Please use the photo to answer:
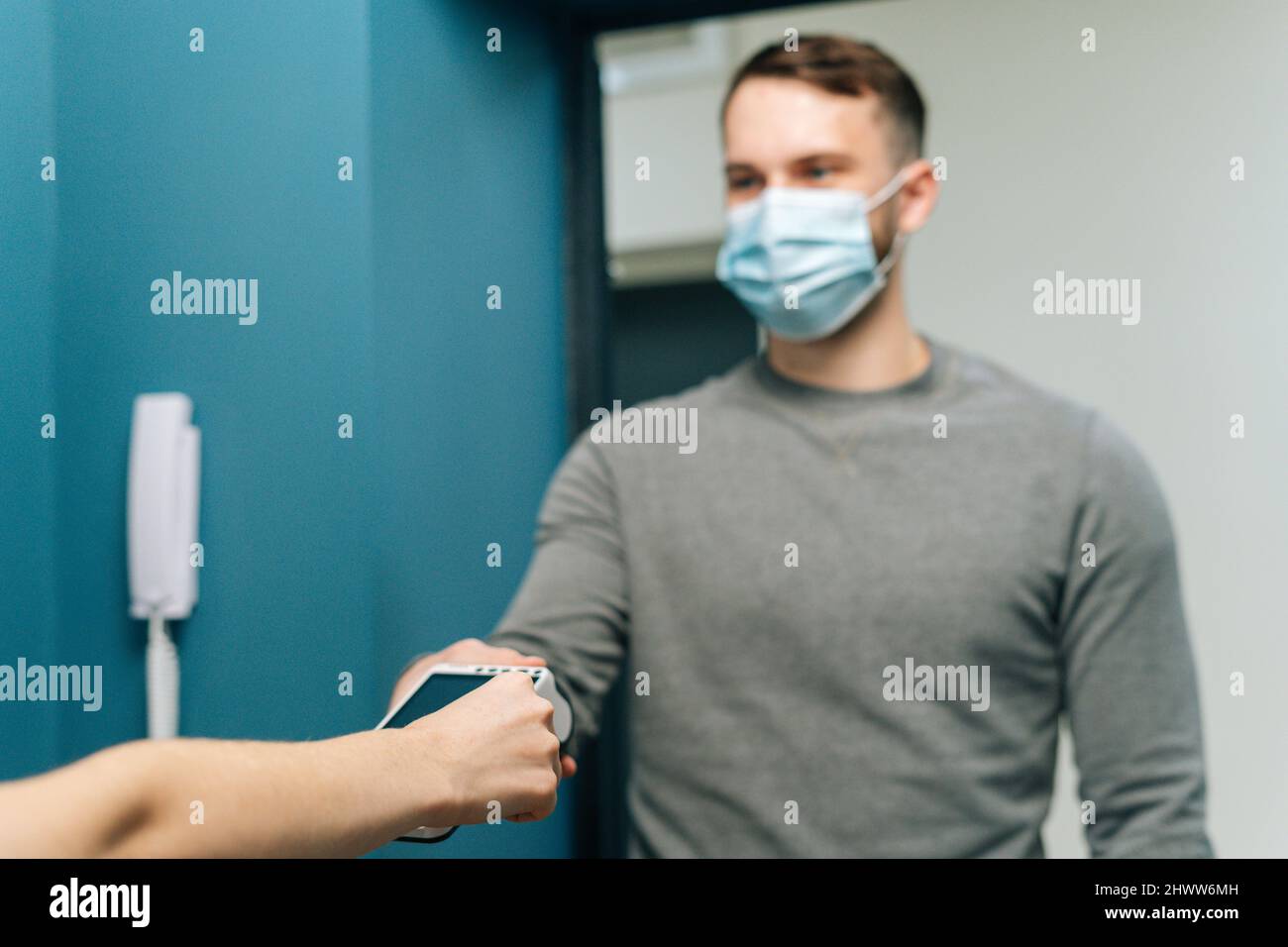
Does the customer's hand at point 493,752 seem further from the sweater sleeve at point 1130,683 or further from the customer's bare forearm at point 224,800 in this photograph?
the sweater sleeve at point 1130,683

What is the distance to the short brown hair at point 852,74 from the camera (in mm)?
1075

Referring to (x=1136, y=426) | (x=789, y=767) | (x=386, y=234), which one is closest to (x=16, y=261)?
(x=386, y=234)

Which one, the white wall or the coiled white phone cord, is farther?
the white wall

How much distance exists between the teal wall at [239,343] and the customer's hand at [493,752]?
29 cm

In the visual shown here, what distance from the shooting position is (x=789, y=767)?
1.02 meters

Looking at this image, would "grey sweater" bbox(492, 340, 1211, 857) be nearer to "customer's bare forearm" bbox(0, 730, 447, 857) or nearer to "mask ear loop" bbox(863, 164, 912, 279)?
"mask ear loop" bbox(863, 164, 912, 279)

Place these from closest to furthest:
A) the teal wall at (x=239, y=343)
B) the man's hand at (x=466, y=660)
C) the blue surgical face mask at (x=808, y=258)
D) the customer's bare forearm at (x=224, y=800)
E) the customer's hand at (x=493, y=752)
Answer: the customer's bare forearm at (x=224, y=800) < the customer's hand at (x=493, y=752) < the man's hand at (x=466, y=660) < the teal wall at (x=239, y=343) < the blue surgical face mask at (x=808, y=258)

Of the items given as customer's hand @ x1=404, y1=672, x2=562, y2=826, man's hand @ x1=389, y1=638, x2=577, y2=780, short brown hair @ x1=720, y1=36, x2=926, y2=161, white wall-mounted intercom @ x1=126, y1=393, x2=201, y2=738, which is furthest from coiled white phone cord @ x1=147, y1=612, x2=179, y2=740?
short brown hair @ x1=720, y1=36, x2=926, y2=161

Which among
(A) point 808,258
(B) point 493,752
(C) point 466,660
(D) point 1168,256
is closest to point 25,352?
(C) point 466,660

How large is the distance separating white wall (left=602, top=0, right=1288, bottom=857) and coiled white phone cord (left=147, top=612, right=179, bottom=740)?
0.90 meters

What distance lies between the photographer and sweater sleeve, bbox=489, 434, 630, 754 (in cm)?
99

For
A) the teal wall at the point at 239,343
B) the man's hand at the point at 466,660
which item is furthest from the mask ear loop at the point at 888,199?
the man's hand at the point at 466,660

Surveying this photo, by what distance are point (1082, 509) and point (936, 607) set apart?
166 mm
